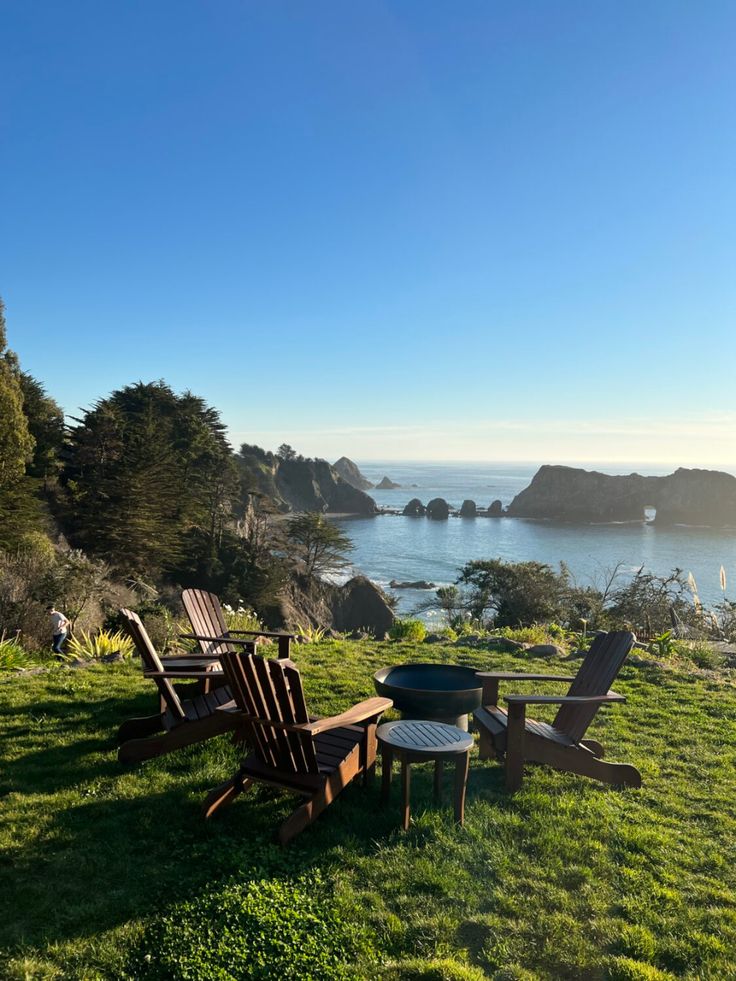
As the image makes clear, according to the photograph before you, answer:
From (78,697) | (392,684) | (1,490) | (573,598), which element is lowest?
(573,598)

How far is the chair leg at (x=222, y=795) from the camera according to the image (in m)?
3.28

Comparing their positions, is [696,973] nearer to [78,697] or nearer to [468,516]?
[78,697]

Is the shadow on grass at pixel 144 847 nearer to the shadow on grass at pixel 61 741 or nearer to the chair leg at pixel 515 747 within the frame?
the shadow on grass at pixel 61 741

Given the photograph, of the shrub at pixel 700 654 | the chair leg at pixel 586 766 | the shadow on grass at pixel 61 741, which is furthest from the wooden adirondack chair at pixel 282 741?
the shrub at pixel 700 654

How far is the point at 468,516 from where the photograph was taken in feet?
331

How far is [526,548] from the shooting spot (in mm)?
65938

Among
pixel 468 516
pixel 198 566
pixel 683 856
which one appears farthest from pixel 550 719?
pixel 468 516

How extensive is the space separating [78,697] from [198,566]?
74.3 feet

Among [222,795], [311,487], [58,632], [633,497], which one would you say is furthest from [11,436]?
[633,497]

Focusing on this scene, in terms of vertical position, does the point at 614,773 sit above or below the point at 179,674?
below

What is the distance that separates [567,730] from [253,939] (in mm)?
2546

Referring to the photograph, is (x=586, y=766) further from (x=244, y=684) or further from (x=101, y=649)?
(x=101, y=649)

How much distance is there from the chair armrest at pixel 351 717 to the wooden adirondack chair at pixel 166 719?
80cm

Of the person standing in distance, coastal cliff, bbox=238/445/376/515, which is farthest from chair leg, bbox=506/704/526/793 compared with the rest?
coastal cliff, bbox=238/445/376/515
